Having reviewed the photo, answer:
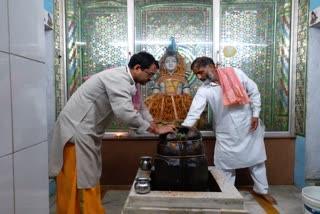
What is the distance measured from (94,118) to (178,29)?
6.32 ft

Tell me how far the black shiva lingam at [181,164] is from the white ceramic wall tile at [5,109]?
109 centimetres

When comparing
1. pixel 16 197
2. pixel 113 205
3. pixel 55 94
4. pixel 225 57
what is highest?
pixel 225 57

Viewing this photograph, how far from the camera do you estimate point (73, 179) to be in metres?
1.75

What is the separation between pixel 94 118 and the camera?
1.81 m

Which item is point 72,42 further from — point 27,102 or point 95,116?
point 27,102

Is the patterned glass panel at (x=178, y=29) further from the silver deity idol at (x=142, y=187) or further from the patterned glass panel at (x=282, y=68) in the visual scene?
the silver deity idol at (x=142, y=187)

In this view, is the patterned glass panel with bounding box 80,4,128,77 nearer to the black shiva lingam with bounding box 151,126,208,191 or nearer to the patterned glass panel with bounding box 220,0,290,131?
the patterned glass panel with bounding box 220,0,290,131

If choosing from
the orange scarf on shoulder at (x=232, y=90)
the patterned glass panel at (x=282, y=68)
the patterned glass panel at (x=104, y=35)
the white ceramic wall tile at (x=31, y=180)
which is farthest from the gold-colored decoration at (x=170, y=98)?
the white ceramic wall tile at (x=31, y=180)

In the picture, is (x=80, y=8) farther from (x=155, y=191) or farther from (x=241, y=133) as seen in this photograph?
(x=155, y=191)

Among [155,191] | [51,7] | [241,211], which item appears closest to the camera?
[241,211]

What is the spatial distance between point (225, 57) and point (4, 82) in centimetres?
294

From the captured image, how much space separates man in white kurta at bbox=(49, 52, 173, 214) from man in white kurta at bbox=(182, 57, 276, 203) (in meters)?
0.86

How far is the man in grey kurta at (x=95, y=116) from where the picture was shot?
1723 mm

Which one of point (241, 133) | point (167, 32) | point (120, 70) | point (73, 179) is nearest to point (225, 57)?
point (167, 32)
